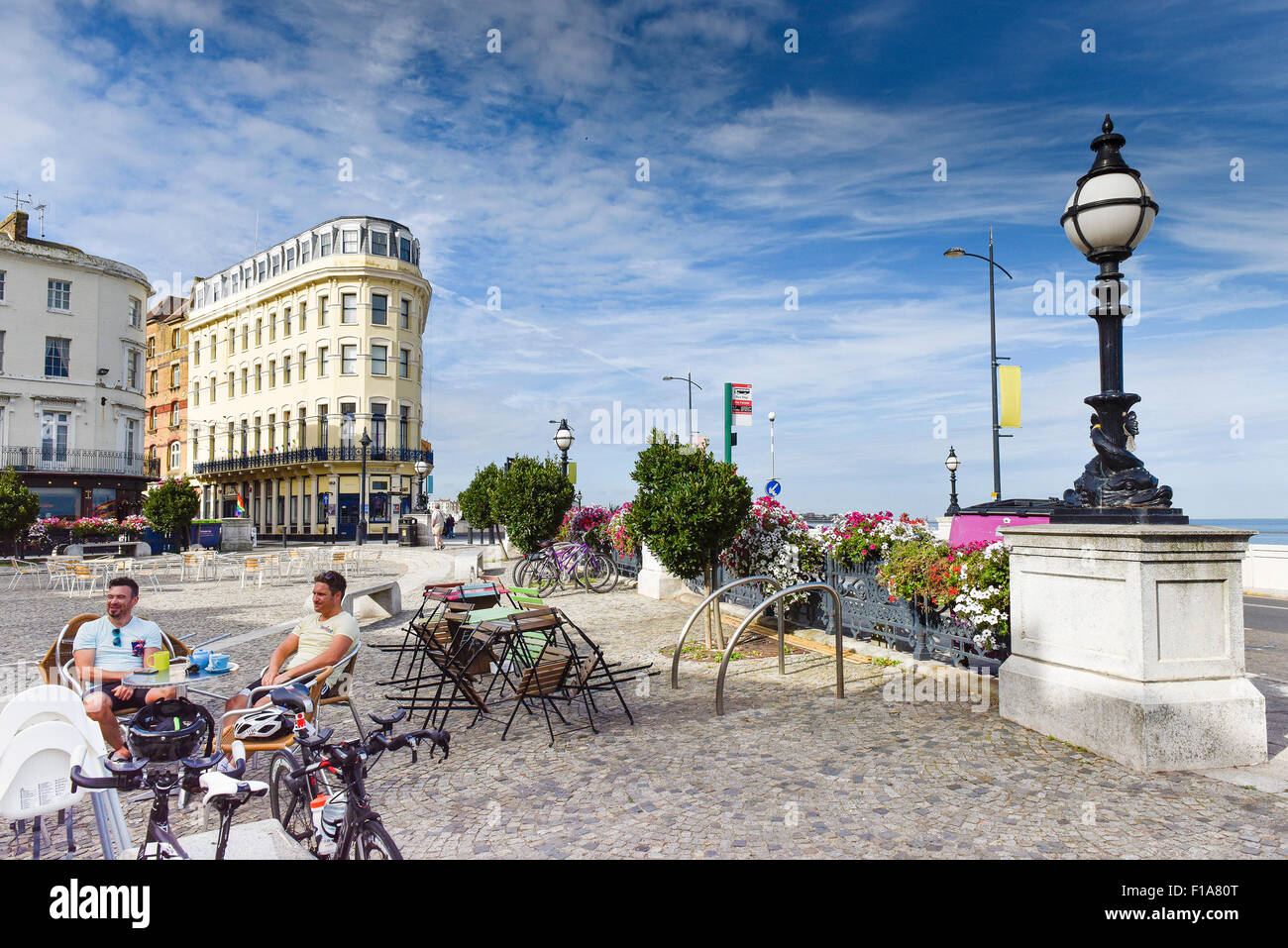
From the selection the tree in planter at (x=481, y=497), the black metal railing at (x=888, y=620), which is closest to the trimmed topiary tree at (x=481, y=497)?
the tree in planter at (x=481, y=497)

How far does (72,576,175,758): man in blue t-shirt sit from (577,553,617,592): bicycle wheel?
11.0m

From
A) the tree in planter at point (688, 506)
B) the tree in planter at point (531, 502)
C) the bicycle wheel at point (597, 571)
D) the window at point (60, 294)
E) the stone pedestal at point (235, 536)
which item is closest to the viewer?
the tree in planter at point (688, 506)

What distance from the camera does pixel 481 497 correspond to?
74.3 ft

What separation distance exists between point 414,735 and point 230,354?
62041 millimetres

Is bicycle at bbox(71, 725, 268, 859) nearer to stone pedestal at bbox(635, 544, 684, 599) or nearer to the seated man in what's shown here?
the seated man

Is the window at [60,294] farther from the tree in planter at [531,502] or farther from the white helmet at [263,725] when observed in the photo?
the white helmet at [263,725]

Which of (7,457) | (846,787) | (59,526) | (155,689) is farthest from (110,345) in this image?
(846,787)

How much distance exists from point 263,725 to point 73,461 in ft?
142

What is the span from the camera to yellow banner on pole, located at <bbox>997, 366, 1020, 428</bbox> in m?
17.5

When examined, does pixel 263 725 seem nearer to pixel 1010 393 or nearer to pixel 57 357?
pixel 1010 393

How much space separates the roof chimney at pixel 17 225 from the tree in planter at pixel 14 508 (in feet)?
77.5

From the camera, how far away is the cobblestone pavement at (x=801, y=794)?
155 inches
